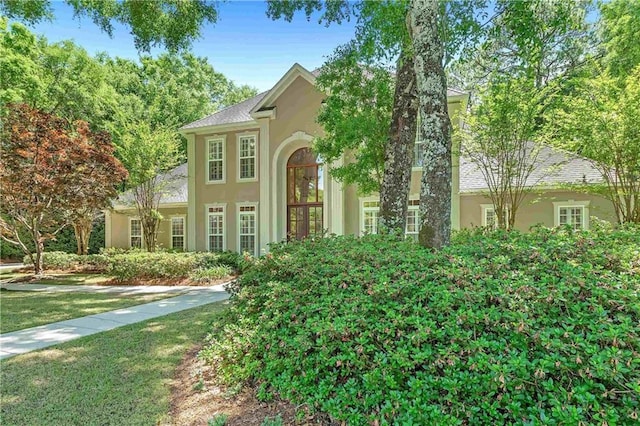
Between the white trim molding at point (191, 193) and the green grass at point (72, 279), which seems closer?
the green grass at point (72, 279)

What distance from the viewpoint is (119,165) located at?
13594mm

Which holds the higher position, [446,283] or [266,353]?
[446,283]

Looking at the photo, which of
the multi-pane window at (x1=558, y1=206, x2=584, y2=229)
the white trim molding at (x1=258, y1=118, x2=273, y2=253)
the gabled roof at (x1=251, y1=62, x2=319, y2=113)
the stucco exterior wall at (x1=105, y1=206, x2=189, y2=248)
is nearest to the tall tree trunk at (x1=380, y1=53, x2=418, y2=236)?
the gabled roof at (x1=251, y1=62, x2=319, y2=113)

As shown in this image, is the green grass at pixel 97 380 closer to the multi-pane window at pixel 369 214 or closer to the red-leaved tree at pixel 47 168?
the red-leaved tree at pixel 47 168

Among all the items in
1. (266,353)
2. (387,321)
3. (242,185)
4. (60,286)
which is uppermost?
(242,185)

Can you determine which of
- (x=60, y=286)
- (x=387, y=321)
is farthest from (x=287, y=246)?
(x=60, y=286)

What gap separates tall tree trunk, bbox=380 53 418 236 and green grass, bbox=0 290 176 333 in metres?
6.38

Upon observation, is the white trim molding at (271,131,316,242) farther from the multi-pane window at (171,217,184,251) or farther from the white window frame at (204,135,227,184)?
the multi-pane window at (171,217,184,251)

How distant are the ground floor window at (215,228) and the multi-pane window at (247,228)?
0.97m

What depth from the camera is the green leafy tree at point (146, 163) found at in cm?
1614

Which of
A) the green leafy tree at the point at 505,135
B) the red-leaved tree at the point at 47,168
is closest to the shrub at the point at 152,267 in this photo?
the red-leaved tree at the point at 47,168

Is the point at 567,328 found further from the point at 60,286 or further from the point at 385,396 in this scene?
the point at 60,286

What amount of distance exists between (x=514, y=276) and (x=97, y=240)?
25738 millimetres

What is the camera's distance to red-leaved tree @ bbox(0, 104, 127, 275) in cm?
1148
